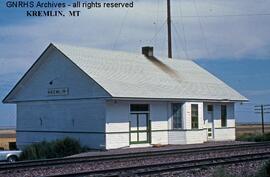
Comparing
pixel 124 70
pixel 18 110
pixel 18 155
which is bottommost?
pixel 18 155

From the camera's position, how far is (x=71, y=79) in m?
33.6

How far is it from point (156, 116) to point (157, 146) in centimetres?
193

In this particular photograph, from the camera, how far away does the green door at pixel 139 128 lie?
32656 millimetres

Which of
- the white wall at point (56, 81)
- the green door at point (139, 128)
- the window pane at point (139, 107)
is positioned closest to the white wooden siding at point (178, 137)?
the green door at point (139, 128)

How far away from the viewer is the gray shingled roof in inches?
1298

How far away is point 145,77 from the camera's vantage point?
36500mm

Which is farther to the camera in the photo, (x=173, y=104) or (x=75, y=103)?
(x=173, y=104)

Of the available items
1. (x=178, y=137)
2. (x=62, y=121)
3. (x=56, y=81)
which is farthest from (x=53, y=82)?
(x=178, y=137)

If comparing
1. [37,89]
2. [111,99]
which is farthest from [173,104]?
[37,89]

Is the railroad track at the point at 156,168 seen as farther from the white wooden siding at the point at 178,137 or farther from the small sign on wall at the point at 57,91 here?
the small sign on wall at the point at 57,91

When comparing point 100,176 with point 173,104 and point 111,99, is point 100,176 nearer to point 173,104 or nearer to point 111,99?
point 111,99

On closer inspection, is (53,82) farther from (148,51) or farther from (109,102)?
(148,51)

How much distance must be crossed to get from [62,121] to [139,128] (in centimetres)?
456

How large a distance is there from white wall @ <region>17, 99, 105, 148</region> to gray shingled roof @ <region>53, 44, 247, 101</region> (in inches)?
70.5
